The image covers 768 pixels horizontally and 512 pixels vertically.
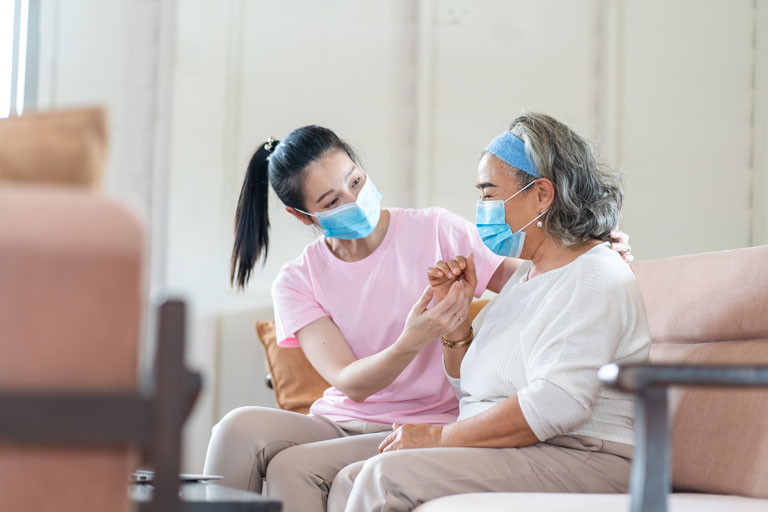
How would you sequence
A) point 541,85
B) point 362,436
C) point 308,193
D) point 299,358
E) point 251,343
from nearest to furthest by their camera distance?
point 362,436
point 308,193
point 299,358
point 251,343
point 541,85

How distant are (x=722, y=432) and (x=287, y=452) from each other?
0.91 meters

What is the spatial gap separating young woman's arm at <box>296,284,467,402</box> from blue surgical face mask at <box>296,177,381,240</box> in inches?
9.0

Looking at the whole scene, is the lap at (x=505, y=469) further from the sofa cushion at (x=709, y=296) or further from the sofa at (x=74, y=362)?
the sofa at (x=74, y=362)

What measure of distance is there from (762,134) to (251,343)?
7.04 feet

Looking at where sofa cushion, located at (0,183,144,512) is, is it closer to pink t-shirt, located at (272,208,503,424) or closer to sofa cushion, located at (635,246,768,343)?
sofa cushion, located at (635,246,768,343)

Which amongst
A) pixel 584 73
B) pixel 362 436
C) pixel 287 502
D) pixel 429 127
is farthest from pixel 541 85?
pixel 287 502

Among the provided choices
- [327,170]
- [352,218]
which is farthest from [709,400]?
[327,170]

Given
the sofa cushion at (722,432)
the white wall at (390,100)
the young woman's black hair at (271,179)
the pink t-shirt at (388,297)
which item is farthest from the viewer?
the white wall at (390,100)

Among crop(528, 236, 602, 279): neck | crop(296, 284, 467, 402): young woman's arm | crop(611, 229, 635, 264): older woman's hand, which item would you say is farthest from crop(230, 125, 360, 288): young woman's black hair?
crop(611, 229, 635, 264): older woman's hand

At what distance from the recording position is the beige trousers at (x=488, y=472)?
156cm

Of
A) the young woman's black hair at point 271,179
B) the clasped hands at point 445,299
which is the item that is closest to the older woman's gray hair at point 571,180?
the clasped hands at point 445,299

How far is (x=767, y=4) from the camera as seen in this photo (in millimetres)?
3578

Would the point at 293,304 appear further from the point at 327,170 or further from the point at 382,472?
the point at 382,472

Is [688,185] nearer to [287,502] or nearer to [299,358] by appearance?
[299,358]
